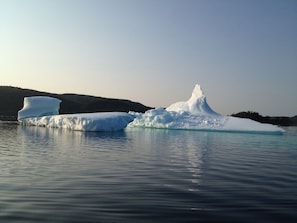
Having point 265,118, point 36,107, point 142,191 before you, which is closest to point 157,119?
point 36,107

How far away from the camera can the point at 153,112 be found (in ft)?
142

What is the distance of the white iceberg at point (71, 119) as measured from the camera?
A: 36.9 m

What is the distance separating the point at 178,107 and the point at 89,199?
38178 mm

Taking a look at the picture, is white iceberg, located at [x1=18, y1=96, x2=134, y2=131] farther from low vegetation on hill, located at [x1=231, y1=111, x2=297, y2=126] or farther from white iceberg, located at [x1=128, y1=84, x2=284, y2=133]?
low vegetation on hill, located at [x1=231, y1=111, x2=297, y2=126]

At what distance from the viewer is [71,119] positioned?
38.3 metres

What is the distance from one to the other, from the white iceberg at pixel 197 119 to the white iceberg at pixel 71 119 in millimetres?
4209

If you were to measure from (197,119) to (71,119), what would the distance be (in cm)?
1346

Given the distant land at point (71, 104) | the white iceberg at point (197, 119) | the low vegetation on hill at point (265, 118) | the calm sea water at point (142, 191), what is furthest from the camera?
the distant land at point (71, 104)

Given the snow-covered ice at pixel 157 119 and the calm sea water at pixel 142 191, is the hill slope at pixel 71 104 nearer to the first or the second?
the snow-covered ice at pixel 157 119

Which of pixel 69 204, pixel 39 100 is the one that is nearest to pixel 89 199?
pixel 69 204

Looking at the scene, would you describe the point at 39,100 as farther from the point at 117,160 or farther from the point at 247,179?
the point at 247,179

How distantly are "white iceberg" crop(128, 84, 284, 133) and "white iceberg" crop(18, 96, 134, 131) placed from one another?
4209mm

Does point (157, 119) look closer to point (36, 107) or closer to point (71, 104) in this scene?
point (36, 107)

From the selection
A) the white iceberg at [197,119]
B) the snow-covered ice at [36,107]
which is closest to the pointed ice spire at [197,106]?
the white iceberg at [197,119]
